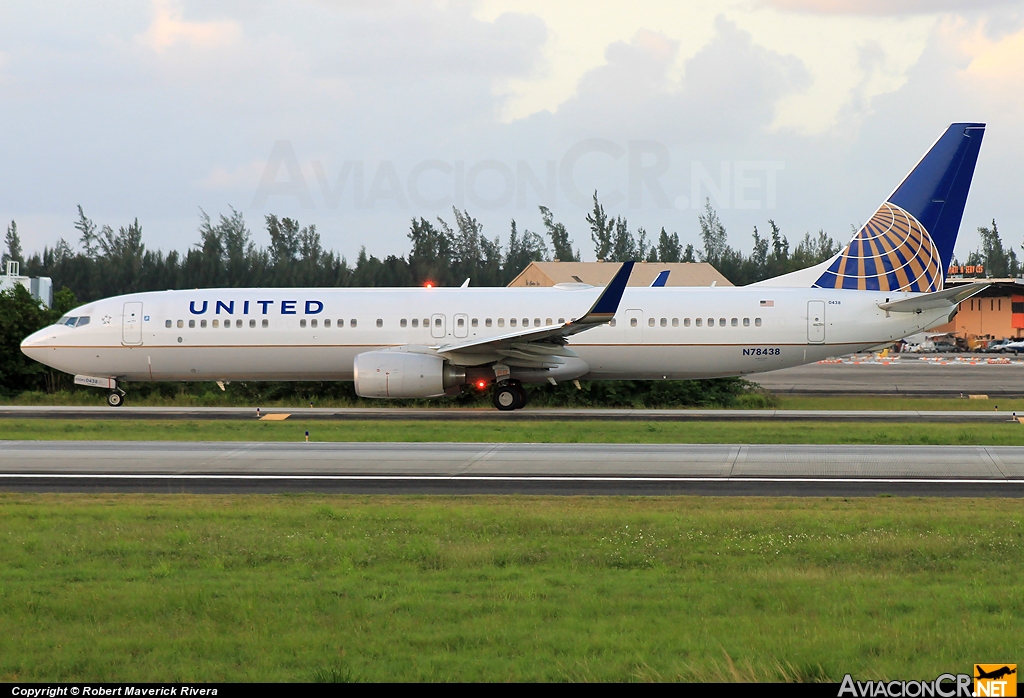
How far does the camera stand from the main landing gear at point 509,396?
29.2m

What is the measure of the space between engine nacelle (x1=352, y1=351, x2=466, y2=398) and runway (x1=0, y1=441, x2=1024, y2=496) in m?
7.22

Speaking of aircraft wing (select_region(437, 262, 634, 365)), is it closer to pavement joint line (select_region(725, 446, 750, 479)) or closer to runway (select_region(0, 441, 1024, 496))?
runway (select_region(0, 441, 1024, 496))

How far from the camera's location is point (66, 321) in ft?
102

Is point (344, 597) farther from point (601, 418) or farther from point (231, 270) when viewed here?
point (231, 270)

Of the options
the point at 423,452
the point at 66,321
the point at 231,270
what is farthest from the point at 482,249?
the point at 423,452

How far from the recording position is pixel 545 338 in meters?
28.0

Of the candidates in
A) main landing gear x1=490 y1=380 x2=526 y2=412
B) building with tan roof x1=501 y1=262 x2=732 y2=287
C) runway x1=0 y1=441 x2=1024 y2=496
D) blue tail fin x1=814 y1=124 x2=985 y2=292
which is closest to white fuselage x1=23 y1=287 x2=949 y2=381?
blue tail fin x1=814 y1=124 x2=985 y2=292

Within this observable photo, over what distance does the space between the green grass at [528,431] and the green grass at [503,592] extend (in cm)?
791

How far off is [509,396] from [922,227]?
41.0 ft

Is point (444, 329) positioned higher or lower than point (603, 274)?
lower

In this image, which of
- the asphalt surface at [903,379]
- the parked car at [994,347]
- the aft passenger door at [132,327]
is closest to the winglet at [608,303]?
the asphalt surface at [903,379]

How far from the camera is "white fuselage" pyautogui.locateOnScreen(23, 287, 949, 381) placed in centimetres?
2927

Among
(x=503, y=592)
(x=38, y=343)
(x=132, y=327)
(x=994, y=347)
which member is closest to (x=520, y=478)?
(x=503, y=592)

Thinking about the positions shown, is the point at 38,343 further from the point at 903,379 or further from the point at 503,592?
the point at 903,379
